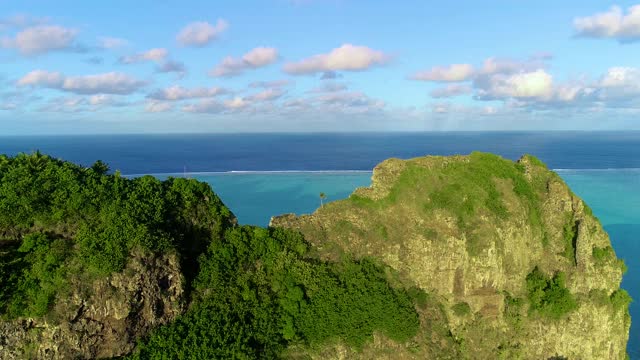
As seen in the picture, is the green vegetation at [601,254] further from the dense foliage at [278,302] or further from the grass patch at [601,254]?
the dense foliage at [278,302]

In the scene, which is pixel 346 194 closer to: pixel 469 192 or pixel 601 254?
pixel 601 254

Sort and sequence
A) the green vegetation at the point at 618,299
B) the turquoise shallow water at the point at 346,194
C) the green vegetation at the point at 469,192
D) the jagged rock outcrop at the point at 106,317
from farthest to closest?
Answer: the turquoise shallow water at the point at 346,194 < the green vegetation at the point at 618,299 < the green vegetation at the point at 469,192 < the jagged rock outcrop at the point at 106,317

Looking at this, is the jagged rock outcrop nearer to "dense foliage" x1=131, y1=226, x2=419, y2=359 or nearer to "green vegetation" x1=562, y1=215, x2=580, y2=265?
"dense foliage" x1=131, y1=226, x2=419, y2=359

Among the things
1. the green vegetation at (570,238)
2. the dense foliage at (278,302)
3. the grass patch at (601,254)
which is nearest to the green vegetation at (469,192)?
the green vegetation at (570,238)

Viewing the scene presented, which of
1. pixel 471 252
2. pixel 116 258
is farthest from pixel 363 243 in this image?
pixel 116 258

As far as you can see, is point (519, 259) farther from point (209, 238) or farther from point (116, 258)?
point (116, 258)

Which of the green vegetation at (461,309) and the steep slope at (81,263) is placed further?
the green vegetation at (461,309)
